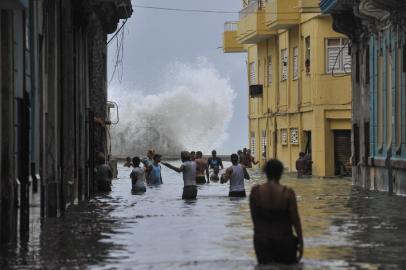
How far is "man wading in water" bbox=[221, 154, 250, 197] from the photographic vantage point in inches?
1203

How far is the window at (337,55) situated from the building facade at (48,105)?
1383 cm

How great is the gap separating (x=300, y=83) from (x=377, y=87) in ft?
60.9

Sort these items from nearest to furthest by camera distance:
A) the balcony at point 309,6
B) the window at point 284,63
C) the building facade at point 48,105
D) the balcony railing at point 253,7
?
the building facade at point 48,105, the balcony at point 309,6, the window at point 284,63, the balcony railing at point 253,7

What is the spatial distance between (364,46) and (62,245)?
84.1 feet

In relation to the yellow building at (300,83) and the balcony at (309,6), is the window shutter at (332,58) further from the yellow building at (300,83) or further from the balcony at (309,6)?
the balcony at (309,6)

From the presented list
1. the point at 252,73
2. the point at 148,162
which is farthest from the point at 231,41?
the point at 148,162

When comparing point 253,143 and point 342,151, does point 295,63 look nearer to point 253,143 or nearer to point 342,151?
point 342,151

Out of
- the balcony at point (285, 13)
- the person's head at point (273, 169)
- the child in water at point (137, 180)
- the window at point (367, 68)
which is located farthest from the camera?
the balcony at point (285, 13)

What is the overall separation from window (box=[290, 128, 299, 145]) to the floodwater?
86.0ft

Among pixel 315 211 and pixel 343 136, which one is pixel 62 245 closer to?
pixel 315 211

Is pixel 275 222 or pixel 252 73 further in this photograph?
pixel 252 73

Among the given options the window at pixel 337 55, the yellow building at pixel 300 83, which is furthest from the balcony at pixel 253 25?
the window at pixel 337 55

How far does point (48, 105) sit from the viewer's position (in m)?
26.8

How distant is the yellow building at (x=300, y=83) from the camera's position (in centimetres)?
5528
